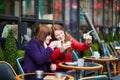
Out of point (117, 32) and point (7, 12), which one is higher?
point (7, 12)

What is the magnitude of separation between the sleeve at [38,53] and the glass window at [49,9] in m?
3.58

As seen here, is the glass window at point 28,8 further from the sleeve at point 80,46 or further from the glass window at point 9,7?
the sleeve at point 80,46

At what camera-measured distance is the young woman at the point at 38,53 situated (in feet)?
14.0

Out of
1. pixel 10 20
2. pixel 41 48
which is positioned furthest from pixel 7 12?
pixel 41 48

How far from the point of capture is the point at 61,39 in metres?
5.04

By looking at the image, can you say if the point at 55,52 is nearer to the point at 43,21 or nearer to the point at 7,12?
the point at 7,12

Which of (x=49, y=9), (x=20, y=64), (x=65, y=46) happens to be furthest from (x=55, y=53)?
(x=49, y=9)

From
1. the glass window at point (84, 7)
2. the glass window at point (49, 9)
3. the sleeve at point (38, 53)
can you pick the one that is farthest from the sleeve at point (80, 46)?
the glass window at point (84, 7)

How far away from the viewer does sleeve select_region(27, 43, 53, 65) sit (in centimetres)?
425

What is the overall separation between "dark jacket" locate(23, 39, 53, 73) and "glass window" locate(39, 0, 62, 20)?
3.54 metres

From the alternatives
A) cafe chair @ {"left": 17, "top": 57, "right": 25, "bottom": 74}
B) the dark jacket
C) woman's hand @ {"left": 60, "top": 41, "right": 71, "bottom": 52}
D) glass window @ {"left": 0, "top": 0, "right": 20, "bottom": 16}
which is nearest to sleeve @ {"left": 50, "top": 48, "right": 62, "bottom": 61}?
woman's hand @ {"left": 60, "top": 41, "right": 71, "bottom": 52}

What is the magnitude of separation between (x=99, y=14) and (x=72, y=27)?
291 centimetres

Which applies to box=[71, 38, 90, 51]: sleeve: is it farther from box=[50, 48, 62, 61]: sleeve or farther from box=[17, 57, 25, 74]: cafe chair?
box=[17, 57, 25, 74]: cafe chair

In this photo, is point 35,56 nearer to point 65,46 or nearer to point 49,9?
point 65,46
